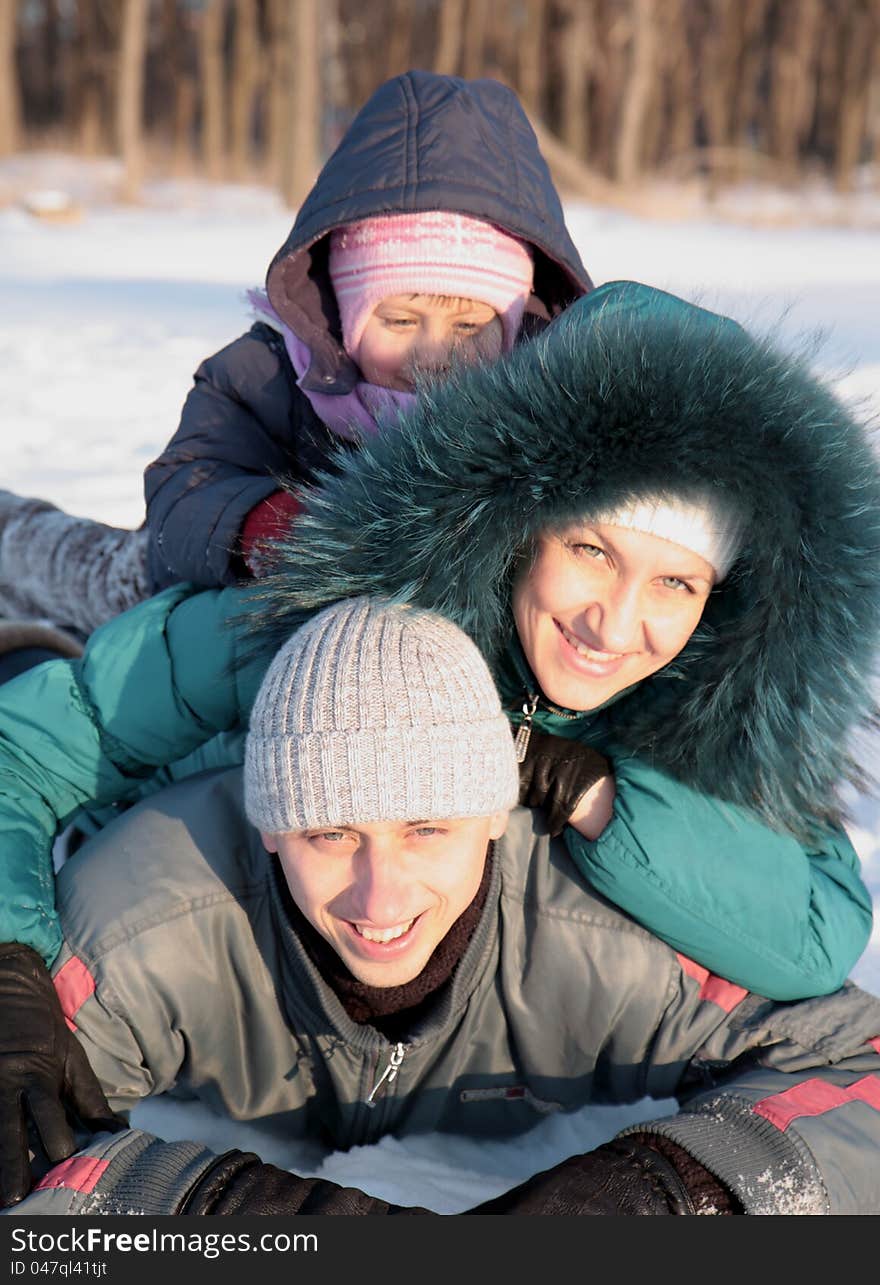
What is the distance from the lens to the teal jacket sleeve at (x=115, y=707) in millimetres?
2123

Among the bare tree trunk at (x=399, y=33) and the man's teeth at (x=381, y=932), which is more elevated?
A: the man's teeth at (x=381, y=932)

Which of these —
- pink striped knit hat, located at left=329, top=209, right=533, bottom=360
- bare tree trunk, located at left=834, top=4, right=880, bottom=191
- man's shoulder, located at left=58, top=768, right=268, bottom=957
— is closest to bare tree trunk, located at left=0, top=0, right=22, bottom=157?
bare tree trunk, located at left=834, top=4, right=880, bottom=191

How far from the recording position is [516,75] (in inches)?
749

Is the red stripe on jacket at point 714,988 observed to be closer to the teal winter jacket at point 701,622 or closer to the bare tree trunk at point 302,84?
the teal winter jacket at point 701,622

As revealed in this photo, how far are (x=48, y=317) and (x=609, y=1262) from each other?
647 centimetres

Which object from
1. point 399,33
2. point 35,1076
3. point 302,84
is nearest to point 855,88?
point 399,33

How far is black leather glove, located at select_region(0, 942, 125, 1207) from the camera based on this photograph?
1692 mm

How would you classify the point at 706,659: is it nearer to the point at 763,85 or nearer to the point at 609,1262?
the point at 609,1262

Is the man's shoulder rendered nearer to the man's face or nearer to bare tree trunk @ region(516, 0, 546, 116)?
the man's face

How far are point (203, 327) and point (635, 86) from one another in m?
7.94

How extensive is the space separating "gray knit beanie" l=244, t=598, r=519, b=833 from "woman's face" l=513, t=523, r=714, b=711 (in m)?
0.19

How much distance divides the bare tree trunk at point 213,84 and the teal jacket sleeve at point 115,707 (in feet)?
56.4

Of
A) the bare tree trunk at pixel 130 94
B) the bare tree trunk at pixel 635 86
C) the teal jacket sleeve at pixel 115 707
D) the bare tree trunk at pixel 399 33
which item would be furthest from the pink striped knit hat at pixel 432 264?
the bare tree trunk at pixel 399 33

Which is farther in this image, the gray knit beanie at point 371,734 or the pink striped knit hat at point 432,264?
the pink striped knit hat at point 432,264
